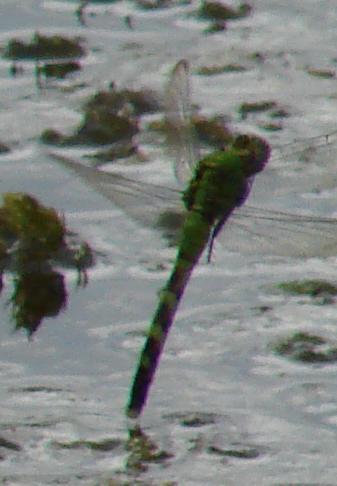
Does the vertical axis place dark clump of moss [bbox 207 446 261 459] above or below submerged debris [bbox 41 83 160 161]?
below

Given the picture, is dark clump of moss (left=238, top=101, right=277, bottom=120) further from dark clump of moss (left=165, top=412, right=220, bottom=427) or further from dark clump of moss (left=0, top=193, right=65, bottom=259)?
dark clump of moss (left=165, top=412, right=220, bottom=427)

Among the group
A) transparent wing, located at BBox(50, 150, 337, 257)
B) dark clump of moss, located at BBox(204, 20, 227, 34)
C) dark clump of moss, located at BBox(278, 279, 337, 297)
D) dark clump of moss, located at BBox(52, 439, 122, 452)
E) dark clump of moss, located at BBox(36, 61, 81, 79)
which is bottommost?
dark clump of moss, located at BBox(52, 439, 122, 452)

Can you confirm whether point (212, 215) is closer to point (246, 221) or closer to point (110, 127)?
point (246, 221)

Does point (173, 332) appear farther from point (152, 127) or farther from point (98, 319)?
point (152, 127)

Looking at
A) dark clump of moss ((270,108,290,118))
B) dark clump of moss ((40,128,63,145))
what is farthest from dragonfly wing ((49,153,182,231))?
dark clump of moss ((270,108,290,118))

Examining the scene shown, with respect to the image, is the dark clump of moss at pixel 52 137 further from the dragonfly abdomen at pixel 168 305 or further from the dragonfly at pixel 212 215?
the dragonfly abdomen at pixel 168 305

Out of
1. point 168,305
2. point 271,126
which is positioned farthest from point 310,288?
point 271,126

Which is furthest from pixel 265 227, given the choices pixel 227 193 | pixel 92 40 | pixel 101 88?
pixel 92 40
